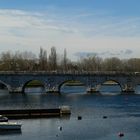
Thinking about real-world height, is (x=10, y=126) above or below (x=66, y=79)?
below

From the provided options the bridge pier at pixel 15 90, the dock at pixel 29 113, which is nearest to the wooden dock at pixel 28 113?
the dock at pixel 29 113

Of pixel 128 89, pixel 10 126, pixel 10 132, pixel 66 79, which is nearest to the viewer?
pixel 10 132

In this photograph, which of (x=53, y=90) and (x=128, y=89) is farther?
(x=53, y=90)

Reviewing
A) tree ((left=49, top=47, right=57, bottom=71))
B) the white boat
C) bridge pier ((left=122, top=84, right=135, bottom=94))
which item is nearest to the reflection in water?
the white boat

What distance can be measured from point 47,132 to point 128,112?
876 inches

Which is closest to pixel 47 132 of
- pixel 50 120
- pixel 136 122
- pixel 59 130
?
pixel 59 130

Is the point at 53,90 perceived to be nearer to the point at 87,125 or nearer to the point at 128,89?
the point at 128,89

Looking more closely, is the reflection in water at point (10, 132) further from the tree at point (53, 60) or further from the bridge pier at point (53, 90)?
the tree at point (53, 60)

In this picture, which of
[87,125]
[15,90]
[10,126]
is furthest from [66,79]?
[10,126]

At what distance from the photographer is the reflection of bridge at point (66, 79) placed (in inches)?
4697

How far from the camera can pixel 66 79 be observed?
12019 cm

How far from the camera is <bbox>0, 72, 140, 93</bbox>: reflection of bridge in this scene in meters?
119

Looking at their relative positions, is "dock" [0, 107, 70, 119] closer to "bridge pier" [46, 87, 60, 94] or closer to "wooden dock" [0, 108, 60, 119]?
"wooden dock" [0, 108, 60, 119]

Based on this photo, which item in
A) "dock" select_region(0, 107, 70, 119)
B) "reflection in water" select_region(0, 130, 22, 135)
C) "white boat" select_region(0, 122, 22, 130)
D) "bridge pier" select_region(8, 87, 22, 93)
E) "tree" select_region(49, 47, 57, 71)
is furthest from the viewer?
"tree" select_region(49, 47, 57, 71)
